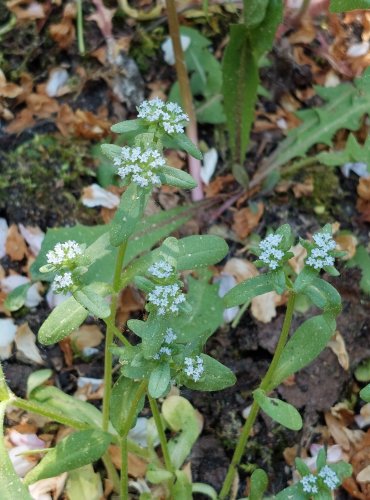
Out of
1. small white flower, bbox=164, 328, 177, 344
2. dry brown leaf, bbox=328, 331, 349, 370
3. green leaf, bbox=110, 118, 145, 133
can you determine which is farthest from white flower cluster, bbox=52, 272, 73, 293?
dry brown leaf, bbox=328, 331, 349, 370

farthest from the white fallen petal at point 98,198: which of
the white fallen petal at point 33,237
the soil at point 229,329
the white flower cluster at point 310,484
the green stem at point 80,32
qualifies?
the white flower cluster at point 310,484

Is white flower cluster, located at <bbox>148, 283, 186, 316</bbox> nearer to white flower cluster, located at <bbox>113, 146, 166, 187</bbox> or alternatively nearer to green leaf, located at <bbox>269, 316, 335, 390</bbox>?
white flower cluster, located at <bbox>113, 146, 166, 187</bbox>

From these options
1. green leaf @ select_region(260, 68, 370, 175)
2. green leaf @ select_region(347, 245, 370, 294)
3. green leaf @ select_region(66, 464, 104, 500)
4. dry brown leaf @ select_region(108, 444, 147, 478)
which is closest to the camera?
green leaf @ select_region(66, 464, 104, 500)

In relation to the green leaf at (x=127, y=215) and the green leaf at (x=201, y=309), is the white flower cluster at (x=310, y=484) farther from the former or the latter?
the green leaf at (x=127, y=215)

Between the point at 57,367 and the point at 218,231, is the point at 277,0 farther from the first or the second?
the point at 57,367

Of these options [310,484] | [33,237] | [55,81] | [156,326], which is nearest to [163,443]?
[310,484]

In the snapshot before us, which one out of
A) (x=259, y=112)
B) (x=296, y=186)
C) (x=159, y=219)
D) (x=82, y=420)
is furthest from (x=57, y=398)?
(x=259, y=112)
